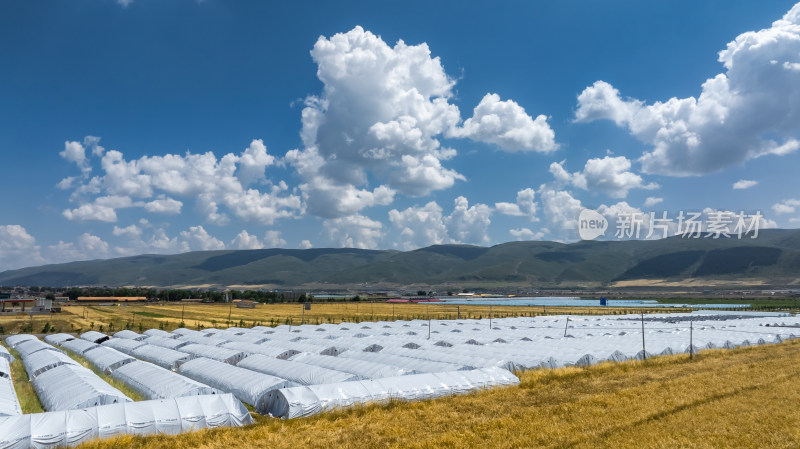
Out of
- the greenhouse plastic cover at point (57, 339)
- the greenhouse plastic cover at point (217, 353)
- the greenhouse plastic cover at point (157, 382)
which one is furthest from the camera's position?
the greenhouse plastic cover at point (57, 339)

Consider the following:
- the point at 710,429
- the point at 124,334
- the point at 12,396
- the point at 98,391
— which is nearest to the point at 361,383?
the point at 98,391

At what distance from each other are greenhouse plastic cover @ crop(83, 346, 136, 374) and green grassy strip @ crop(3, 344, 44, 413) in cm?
375

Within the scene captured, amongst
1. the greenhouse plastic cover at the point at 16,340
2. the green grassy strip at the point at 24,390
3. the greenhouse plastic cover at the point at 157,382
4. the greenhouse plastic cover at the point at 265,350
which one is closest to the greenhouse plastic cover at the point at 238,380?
the greenhouse plastic cover at the point at 157,382

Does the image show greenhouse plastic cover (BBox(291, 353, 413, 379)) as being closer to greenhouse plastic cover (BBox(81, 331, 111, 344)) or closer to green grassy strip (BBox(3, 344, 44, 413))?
green grassy strip (BBox(3, 344, 44, 413))

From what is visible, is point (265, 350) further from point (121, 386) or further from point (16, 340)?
point (16, 340)

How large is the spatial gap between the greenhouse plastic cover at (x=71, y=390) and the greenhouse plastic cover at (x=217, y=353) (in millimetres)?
8960

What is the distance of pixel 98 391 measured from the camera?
66.6 feet

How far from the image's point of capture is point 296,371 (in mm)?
26766

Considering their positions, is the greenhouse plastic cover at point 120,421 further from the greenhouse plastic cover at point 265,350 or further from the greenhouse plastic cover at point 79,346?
the greenhouse plastic cover at point 79,346

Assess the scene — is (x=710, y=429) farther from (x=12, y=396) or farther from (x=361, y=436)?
(x=12, y=396)

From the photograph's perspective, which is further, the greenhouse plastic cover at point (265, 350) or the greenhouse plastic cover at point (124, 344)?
the greenhouse plastic cover at point (124, 344)

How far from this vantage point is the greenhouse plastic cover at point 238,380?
72.9ft

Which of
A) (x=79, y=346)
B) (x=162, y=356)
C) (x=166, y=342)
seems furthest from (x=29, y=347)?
(x=162, y=356)

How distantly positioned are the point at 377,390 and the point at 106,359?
22567mm
